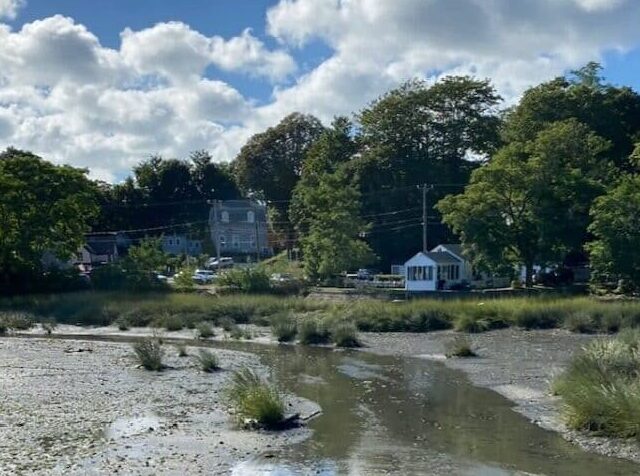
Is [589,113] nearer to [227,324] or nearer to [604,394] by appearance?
[227,324]

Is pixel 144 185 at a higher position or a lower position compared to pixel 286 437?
higher

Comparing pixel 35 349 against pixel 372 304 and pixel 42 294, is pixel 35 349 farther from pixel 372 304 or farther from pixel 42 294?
pixel 42 294

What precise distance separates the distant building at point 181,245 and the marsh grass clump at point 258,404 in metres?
98.6

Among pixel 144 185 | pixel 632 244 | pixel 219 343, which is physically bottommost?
pixel 219 343

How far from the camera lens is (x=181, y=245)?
118062 mm

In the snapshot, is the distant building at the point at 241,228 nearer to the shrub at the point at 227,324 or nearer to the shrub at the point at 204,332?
the shrub at the point at 227,324

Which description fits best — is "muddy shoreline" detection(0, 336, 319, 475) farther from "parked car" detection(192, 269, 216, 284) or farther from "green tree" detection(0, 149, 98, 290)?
"parked car" detection(192, 269, 216, 284)

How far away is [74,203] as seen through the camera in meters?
62.0

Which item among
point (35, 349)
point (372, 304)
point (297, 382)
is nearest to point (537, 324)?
point (372, 304)

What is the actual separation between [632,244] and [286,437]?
128 feet

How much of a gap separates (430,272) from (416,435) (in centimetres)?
5294

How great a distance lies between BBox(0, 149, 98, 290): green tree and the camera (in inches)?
2340

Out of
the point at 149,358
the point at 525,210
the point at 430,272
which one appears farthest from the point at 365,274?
the point at 149,358

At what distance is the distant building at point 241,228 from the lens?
380 feet
